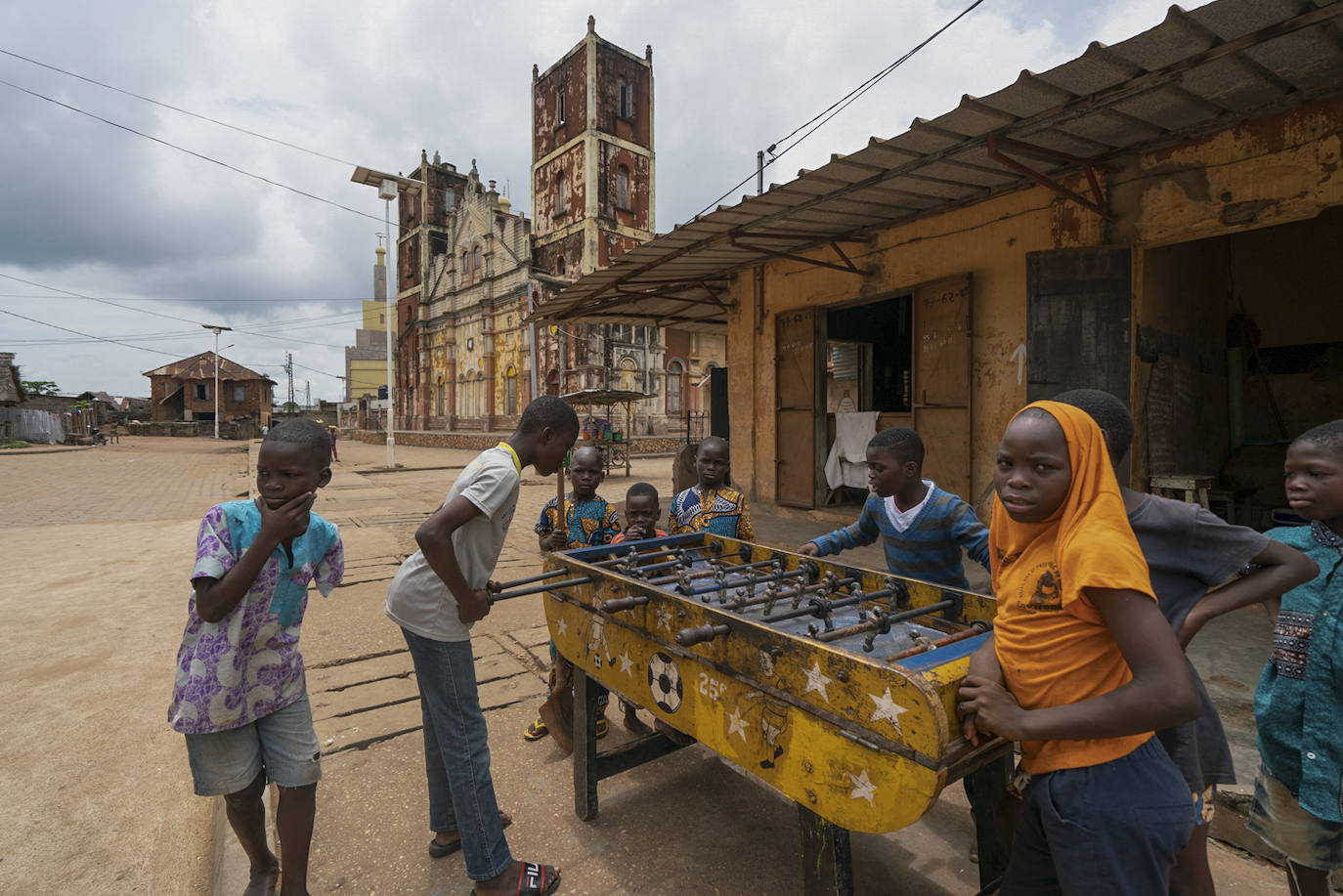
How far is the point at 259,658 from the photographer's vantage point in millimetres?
1947

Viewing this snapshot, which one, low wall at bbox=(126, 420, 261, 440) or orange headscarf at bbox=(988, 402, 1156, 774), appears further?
low wall at bbox=(126, 420, 261, 440)

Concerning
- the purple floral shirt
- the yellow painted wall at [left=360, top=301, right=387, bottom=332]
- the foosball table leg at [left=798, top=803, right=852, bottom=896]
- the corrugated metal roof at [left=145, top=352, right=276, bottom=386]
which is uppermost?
the yellow painted wall at [left=360, top=301, right=387, bottom=332]

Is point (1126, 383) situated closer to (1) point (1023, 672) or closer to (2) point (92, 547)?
(1) point (1023, 672)

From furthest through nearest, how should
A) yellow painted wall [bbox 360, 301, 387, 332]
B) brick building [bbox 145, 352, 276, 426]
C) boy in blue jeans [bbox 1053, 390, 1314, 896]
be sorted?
yellow painted wall [bbox 360, 301, 387, 332] < brick building [bbox 145, 352, 276, 426] < boy in blue jeans [bbox 1053, 390, 1314, 896]

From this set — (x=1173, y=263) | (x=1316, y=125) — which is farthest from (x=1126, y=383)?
(x=1316, y=125)

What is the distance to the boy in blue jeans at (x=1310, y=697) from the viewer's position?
65.9 inches

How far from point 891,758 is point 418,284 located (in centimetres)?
3743

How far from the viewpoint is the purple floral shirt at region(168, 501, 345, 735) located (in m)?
1.84

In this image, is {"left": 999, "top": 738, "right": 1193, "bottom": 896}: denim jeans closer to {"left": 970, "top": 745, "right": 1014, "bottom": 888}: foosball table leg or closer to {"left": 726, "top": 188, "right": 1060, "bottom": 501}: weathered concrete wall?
{"left": 970, "top": 745, "right": 1014, "bottom": 888}: foosball table leg

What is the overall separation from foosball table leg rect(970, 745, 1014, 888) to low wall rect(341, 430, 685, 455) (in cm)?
1930

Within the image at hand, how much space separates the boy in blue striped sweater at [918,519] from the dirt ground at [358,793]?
3.48ft

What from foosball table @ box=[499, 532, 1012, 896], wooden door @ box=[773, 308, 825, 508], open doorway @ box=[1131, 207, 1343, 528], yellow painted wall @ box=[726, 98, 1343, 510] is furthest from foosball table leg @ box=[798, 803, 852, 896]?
wooden door @ box=[773, 308, 825, 508]

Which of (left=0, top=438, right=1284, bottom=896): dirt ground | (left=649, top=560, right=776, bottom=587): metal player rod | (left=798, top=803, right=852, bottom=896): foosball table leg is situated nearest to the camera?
(left=798, top=803, right=852, bottom=896): foosball table leg

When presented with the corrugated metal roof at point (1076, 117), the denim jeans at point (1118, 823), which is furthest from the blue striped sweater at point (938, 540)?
the corrugated metal roof at point (1076, 117)
